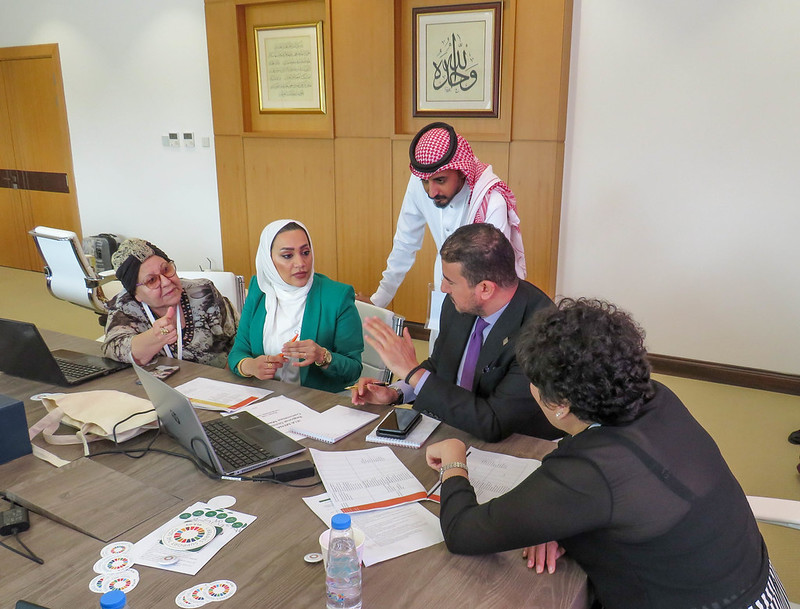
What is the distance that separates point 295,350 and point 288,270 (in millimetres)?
405

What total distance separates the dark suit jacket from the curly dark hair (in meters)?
0.51

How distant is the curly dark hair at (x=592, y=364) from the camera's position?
1.28 meters

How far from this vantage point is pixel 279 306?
2709mm

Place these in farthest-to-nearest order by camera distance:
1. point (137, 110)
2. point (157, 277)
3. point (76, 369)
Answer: point (137, 110) → point (157, 277) → point (76, 369)

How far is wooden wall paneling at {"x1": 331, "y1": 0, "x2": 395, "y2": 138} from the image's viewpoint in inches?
185

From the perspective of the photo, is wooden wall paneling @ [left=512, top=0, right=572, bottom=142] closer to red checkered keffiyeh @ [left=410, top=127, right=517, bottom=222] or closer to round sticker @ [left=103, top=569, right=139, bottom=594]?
red checkered keffiyeh @ [left=410, top=127, right=517, bottom=222]

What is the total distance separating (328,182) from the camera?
526cm

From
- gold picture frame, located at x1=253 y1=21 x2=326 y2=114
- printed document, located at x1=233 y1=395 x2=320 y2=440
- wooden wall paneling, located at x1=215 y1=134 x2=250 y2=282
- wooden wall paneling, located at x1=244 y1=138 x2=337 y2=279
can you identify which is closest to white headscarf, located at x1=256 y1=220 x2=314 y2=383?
printed document, located at x1=233 y1=395 x2=320 y2=440

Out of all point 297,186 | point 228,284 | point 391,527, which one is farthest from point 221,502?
point 297,186

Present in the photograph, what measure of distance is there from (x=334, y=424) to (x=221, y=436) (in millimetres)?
332

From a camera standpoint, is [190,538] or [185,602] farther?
[190,538]

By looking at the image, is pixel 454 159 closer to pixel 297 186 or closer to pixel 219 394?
pixel 219 394

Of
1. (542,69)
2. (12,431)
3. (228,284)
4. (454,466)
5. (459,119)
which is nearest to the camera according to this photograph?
(454,466)

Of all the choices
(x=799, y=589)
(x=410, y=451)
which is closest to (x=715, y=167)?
(x=799, y=589)
